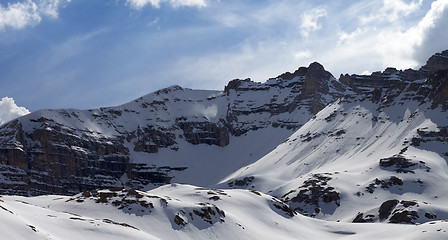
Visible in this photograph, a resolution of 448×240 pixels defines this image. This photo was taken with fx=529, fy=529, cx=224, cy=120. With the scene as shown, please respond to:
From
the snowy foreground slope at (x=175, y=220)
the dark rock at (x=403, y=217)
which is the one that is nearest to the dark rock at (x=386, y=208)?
the dark rock at (x=403, y=217)

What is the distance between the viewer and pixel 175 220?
3081 inches

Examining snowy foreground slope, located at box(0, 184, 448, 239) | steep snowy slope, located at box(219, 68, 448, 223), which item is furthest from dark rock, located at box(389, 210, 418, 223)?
snowy foreground slope, located at box(0, 184, 448, 239)

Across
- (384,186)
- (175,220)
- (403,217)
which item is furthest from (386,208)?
(175,220)

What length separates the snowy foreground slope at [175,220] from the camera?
59.2 metres

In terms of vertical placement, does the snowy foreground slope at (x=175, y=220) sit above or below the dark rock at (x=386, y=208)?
below

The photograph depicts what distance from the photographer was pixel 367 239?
85188 mm

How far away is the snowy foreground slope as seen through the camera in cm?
5922

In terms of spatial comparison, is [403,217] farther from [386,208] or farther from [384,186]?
[384,186]

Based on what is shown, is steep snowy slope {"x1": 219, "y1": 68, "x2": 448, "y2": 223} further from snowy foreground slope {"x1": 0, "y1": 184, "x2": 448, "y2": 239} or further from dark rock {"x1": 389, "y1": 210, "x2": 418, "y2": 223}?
snowy foreground slope {"x1": 0, "y1": 184, "x2": 448, "y2": 239}

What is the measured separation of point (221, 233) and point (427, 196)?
92642mm

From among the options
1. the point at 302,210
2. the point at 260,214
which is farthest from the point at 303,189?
the point at 260,214

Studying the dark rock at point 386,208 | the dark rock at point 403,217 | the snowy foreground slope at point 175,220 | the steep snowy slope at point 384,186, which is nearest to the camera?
the snowy foreground slope at point 175,220

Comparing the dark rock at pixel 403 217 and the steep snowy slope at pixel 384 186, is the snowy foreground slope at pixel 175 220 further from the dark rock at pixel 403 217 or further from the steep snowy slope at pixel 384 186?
the steep snowy slope at pixel 384 186

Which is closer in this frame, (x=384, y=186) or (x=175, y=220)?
(x=175, y=220)
